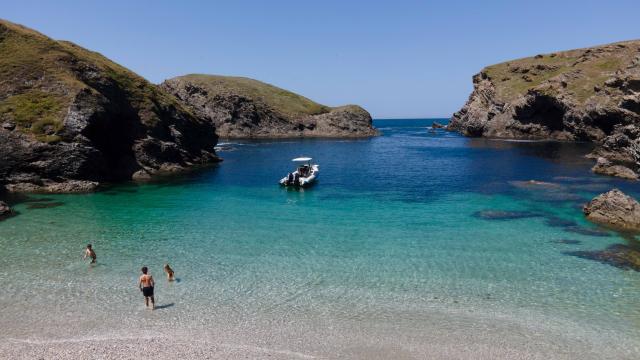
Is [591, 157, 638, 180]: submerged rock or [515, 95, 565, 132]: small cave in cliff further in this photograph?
[515, 95, 565, 132]: small cave in cliff

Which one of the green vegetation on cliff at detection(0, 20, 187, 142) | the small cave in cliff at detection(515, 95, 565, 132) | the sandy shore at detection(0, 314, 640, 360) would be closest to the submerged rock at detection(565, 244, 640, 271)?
the sandy shore at detection(0, 314, 640, 360)

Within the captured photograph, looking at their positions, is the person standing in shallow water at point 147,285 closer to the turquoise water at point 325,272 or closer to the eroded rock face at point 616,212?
the turquoise water at point 325,272

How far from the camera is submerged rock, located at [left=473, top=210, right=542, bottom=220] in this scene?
137 ft

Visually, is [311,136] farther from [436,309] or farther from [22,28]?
[436,309]

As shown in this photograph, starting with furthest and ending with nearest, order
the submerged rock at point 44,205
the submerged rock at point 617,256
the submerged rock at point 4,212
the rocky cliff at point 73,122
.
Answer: the rocky cliff at point 73,122, the submerged rock at point 44,205, the submerged rock at point 4,212, the submerged rock at point 617,256

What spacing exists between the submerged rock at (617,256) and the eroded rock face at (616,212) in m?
6.82

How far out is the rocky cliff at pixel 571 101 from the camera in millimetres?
87688

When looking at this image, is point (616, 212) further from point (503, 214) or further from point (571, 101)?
point (571, 101)

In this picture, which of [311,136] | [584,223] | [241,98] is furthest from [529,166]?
[241,98]

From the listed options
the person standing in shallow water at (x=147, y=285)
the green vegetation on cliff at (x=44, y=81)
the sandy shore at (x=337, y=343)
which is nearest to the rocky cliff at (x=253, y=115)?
the green vegetation on cliff at (x=44, y=81)

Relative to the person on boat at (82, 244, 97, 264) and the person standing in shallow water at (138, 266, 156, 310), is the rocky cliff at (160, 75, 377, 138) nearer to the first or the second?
the person on boat at (82, 244, 97, 264)

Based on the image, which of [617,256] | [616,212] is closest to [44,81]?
[617,256]

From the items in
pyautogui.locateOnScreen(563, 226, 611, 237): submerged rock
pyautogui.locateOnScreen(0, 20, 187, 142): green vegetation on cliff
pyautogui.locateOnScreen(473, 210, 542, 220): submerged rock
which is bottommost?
pyautogui.locateOnScreen(563, 226, 611, 237): submerged rock

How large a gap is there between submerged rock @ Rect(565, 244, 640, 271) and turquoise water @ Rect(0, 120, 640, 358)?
901mm
